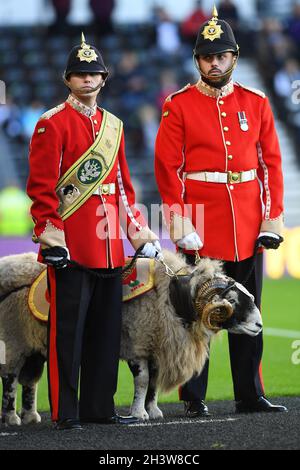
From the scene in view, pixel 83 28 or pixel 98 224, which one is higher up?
pixel 83 28

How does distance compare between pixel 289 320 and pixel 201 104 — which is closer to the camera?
pixel 201 104

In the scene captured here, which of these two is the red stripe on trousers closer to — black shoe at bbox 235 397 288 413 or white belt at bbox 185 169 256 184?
white belt at bbox 185 169 256 184

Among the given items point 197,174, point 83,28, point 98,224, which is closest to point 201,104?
point 197,174

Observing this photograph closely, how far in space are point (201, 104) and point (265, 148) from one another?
450mm

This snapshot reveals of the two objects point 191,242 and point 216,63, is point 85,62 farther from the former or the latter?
point 191,242

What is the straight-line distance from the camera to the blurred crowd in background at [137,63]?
20188mm

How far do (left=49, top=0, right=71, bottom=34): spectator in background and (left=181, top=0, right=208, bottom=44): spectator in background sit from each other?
1.99 m

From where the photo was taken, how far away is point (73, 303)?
7.09m

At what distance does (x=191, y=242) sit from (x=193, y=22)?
15.0 m

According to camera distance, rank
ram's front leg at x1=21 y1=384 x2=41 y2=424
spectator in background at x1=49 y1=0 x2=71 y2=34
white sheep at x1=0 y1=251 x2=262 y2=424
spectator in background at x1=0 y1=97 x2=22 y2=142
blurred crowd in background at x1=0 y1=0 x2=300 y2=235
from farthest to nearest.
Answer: spectator in background at x1=49 y1=0 x2=71 y2=34 → blurred crowd in background at x1=0 y1=0 x2=300 y2=235 → spectator in background at x1=0 y1=97 x2=22 y2=142 → ram's front leg at x1=21 y1=384 x2=41 y2=424 → white sheep at x1=0 y1=251 x2=262 y2=424

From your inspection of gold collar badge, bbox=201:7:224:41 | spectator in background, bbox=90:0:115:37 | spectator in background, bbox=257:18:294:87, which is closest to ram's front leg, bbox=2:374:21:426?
gold collar badge, bbox=201:7:224:41

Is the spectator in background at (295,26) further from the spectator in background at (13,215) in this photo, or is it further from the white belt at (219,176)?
the white belt at (219,176)

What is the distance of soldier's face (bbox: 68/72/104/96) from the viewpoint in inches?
283
